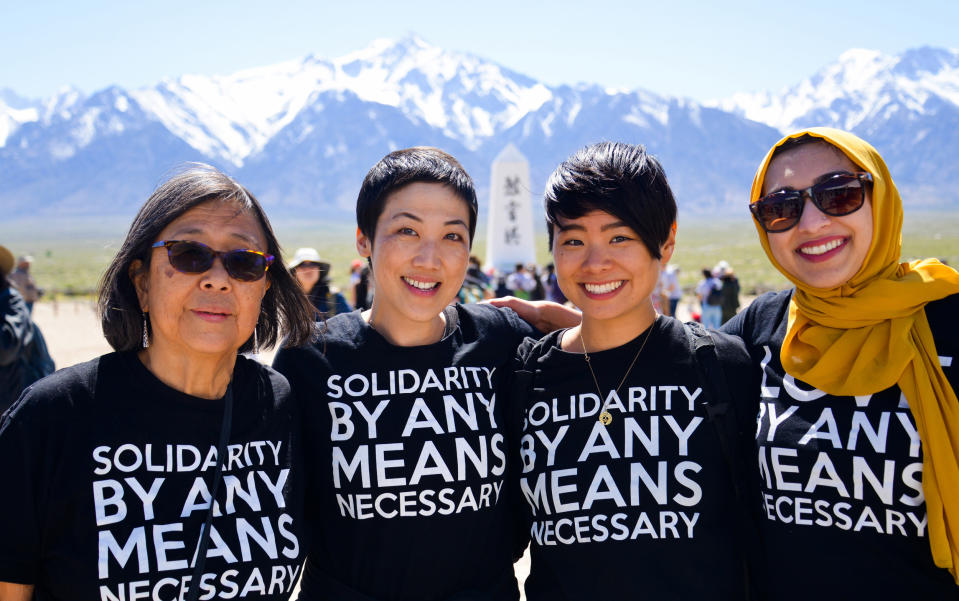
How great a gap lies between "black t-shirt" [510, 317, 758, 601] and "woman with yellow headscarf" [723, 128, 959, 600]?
131mm

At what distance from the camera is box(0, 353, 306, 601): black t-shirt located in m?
1.70

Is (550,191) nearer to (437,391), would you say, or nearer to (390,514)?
(437,391)

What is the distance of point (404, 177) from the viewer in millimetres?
2178

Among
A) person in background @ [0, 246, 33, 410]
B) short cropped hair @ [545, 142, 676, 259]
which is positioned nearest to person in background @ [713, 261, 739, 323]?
person in background @ [0, 246, 33, 410]

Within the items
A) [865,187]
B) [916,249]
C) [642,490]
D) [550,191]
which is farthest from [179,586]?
[916,249]

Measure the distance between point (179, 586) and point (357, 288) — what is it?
21.8 ft

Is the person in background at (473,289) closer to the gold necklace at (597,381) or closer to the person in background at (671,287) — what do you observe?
the person in background at (671,287)

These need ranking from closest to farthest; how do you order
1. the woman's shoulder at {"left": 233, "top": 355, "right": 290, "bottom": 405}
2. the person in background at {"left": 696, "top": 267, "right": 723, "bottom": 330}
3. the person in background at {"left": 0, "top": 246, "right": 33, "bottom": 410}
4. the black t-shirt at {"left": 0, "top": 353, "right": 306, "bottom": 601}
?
the black t-shirt at {"left": 0, "top": 353, "right": 306, "bottom": 601}, the woman's shoulder at {"left": 233, "top": 355, "right": 290, "bottom": 405}, the person in background at {"left": 0, "top": 246, "right": 33, "bottom": 410}, the person in background at {"left": 696, "top": 267, "right": 723, "bottom": 330}

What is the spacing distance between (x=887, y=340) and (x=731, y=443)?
528 mm

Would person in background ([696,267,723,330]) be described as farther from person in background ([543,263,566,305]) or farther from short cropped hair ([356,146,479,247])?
short cropped hair ([356,146,479,247])

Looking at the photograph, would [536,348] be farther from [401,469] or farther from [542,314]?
[401,469]

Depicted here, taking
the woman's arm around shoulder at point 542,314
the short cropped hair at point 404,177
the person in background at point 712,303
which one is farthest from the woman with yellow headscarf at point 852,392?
the person in background at point 712,303

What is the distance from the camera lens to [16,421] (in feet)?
5.62

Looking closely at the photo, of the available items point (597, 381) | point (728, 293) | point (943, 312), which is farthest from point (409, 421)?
point (728, 293)
